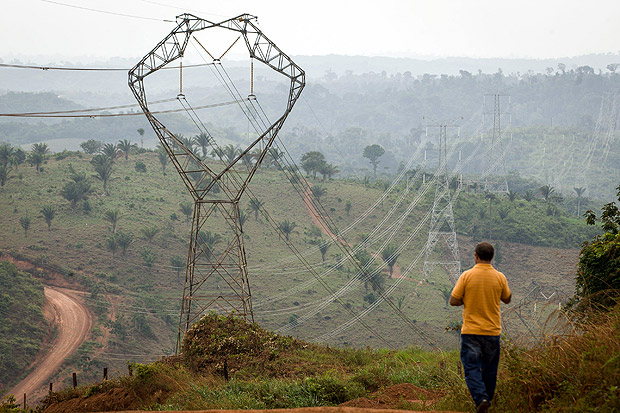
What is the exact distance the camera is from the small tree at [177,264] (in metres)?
49.8

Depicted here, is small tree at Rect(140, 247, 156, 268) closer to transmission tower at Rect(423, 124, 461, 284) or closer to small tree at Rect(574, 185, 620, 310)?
transmission tower at Rect(423, 124, 461, 284)

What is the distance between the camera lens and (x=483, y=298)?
548cm

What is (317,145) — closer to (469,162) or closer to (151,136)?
(469,162)

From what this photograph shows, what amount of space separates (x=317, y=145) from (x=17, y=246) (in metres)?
121

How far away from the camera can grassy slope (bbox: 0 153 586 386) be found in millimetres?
42250

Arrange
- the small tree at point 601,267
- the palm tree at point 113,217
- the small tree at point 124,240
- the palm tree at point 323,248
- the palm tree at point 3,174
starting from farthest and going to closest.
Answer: the palm tree at point 323,248 → the palm tree at point 3,174 → the palm tree at point 113,217 → the small tree at point 124,240 → the small tree at point 601,267

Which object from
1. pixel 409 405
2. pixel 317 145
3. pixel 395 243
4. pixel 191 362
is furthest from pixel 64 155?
pixel 317 145

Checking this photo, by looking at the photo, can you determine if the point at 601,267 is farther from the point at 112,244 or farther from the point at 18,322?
the point at 112,244

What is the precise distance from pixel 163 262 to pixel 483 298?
158 ft

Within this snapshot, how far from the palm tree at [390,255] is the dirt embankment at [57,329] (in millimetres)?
28778

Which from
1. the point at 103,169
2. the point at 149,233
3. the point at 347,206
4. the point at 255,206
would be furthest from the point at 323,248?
the point at 103,169

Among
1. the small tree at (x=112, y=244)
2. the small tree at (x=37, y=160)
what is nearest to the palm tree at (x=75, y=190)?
the small tree at (x=37, y=160)

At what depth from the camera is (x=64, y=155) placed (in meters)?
67.2

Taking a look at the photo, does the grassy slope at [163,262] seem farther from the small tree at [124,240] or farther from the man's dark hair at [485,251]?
the man's dark hair at [485,251]
